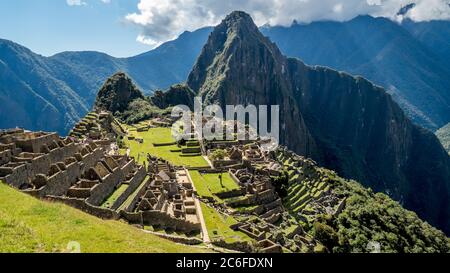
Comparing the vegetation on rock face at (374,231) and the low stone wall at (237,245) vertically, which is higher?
the low stone wall at (237,245)

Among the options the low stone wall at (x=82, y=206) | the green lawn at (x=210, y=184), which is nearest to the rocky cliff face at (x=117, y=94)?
the green lawn at (x=210, y=184)

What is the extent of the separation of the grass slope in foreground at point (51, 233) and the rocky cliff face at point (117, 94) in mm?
117493

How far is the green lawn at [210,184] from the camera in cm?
4728

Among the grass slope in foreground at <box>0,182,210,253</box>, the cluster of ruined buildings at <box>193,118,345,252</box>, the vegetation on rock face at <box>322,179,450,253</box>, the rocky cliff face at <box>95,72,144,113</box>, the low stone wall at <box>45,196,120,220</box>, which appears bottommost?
the vegetation on rock face at <box>322,179,450,253</box>

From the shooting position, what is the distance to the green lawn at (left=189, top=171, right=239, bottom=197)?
4728 cm

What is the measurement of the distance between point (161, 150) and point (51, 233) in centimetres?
5622

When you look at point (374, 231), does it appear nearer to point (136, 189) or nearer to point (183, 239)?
point (136, 189)

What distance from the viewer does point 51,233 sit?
1469cm

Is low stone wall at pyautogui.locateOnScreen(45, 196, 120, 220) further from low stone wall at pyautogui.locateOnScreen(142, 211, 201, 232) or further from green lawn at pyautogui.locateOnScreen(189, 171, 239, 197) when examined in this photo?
green lawn at pyautogui.locateOnScreen(189, 171, 239, 197)

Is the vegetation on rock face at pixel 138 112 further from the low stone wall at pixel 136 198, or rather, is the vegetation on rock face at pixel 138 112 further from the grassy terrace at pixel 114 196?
A: the grassy terrace at pixel 114 196

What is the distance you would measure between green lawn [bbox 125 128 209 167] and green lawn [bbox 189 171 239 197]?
5.77 m

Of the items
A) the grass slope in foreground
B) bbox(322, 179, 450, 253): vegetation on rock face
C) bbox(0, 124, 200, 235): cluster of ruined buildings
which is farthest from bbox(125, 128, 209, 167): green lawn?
the grass slope in foreground
